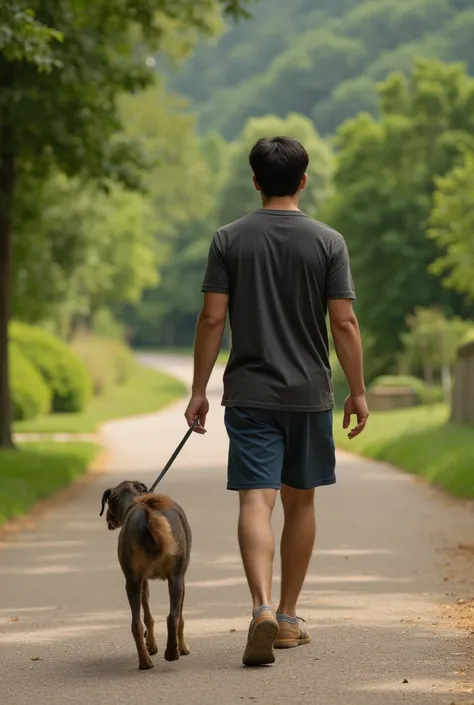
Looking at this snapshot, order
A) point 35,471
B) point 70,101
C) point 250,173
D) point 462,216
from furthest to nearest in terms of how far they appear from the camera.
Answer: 1. point 250,173
2. point 462,216
3. point 70,101
4. point 35,471

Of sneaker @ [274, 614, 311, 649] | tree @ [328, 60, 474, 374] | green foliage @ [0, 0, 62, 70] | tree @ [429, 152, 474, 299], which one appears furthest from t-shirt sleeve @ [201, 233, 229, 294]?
tree @ [328, 60, 474, 374]

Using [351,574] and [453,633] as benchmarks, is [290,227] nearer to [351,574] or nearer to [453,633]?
[453,633]

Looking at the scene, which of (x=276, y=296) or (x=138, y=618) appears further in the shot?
(x=276, y=296)

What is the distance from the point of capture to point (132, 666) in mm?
6586

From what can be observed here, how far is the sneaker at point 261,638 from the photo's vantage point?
6.23 metres

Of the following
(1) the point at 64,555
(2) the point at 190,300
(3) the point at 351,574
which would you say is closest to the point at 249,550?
(3) the point at 351,574

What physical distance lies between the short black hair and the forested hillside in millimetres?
95054

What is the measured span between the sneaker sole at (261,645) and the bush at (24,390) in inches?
1079

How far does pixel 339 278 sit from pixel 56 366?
31.7 m

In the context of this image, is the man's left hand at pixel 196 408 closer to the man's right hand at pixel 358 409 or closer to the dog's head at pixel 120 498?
the dog's head at pixel 120 498

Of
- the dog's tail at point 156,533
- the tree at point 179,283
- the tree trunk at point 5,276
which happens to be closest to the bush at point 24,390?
the tree trunk at point 5,276

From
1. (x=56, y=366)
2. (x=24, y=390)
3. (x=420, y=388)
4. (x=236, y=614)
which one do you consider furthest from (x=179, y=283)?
(x=236, y=614)

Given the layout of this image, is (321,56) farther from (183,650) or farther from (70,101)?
(183,650)

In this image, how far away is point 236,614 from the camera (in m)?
8.23
